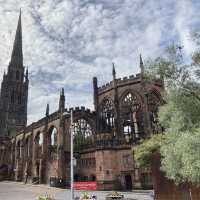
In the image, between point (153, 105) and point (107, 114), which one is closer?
point (153, 105)

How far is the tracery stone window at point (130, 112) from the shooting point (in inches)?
2110

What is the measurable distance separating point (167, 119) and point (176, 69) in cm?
363

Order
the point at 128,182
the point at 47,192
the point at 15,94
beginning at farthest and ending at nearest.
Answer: the point at 15,94 → the point at 128,182 → the point at 47,192

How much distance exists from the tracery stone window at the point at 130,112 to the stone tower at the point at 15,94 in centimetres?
6541

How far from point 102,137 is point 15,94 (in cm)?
8064

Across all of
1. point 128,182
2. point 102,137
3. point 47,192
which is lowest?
point 47,192

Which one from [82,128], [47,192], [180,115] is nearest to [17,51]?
[82,128]

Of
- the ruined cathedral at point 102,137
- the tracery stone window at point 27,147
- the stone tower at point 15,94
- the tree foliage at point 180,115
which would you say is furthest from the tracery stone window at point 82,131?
the stone tower at point 15,94

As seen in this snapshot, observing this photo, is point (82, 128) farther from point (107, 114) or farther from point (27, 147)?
point (27, 147)

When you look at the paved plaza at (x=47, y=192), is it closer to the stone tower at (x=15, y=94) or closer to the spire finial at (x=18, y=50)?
the stone tower at (x=15, y=94)

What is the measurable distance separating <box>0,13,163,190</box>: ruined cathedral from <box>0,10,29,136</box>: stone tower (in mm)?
42331

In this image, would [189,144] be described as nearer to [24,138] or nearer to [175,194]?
[175,194]

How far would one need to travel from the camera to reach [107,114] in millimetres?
57281

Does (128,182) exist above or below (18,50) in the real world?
below
